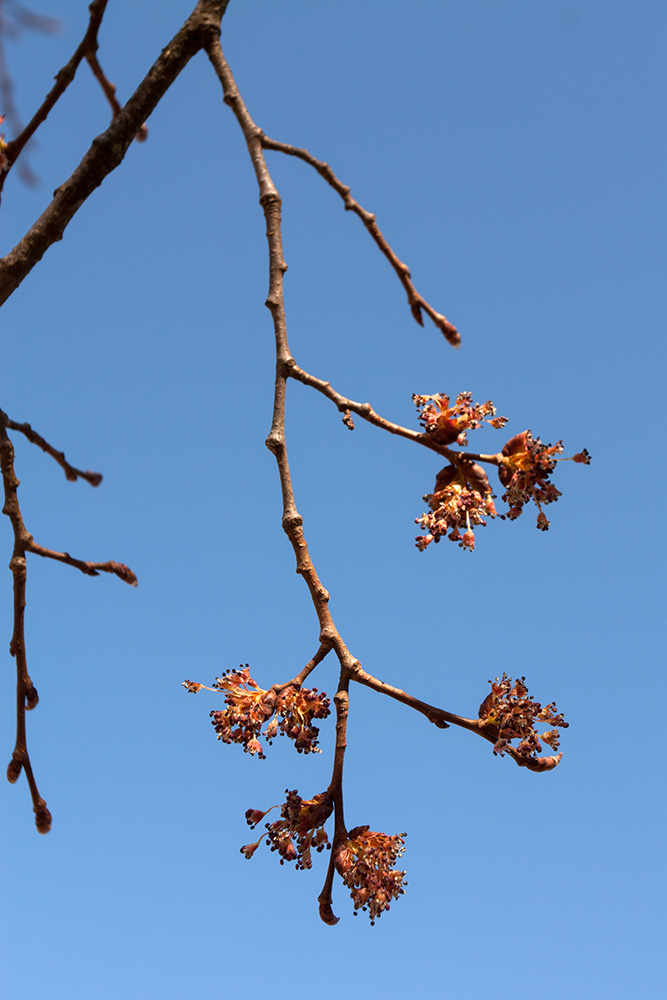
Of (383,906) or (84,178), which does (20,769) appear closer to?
(383,906)

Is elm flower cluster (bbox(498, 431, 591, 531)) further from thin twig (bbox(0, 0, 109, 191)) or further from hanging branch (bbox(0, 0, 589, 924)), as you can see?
thin twig (bbox(0, 0, 109, 191))

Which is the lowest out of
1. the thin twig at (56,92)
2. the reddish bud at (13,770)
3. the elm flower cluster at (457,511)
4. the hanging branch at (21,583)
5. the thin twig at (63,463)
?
the reddish bud at (13,770)

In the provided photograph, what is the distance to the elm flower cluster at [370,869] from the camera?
7.78ft

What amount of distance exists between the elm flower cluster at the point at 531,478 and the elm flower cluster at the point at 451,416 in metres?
0.14

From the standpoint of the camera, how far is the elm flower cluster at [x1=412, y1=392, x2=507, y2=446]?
2.61m

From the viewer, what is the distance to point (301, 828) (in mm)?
2479

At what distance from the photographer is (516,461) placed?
2611mm

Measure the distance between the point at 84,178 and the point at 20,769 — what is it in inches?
67.1

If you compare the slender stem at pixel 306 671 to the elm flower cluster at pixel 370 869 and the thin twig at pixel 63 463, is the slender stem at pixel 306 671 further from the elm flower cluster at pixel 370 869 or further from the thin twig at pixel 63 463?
the thin twig at pixel 63 463

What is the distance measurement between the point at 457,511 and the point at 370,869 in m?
0.93

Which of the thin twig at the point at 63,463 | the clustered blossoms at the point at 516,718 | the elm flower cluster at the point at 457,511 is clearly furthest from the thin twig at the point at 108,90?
the clustered blossoms at the point at 516,718

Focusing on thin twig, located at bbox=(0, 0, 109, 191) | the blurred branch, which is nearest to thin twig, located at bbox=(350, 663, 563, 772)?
the blurred branch

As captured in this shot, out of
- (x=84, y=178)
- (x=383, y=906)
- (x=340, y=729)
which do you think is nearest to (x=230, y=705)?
(x=340, y=729)

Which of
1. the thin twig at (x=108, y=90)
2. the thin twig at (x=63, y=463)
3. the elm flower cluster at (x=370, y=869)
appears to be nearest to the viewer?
the elm flower cluster at (x=370, y=869)
